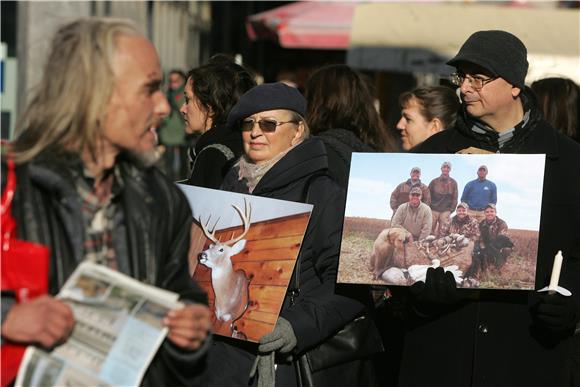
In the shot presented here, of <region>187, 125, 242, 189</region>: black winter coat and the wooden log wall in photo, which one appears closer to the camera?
the wooden log wall in photo

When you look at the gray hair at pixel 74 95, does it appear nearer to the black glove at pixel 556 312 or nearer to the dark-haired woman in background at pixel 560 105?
the black glove at pixel 556 312

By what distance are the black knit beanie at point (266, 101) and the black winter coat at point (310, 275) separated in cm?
21

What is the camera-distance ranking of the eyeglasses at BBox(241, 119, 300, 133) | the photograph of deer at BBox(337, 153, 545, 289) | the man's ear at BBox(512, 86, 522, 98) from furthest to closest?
1. the eyeglasses at BBox(241, 119, 300, 133)
2. the man's ear at BBox(512, 86, 522, 98)
3. the photograph of deer at BBox(337, 153, 545, 289)

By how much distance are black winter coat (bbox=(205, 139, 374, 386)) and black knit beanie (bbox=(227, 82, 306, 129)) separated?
213mm

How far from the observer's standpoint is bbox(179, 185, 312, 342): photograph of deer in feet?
13.9

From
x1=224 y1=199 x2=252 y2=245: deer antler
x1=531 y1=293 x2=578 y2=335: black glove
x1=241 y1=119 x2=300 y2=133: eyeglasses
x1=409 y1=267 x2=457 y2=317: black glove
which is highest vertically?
x1=241 y1=119 x2=300 y2=133: eyeglasses

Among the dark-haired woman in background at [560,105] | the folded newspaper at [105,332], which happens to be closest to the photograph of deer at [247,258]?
the folded newspaper at [105,332]

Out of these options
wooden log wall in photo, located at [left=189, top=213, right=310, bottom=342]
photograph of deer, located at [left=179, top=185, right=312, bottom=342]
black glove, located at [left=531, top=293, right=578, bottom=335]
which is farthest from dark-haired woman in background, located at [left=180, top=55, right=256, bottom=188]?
black glove, located at [left=531, top=293, right=578, bottom=335]

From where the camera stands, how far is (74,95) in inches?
109

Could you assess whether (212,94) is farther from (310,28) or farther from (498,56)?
(310,28)

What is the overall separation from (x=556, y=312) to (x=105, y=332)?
2.14 m

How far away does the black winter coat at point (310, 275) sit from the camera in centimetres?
441

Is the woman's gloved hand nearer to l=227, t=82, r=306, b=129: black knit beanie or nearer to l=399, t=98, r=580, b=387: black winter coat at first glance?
l=399, t=98, r=580, b=387: black winter coat

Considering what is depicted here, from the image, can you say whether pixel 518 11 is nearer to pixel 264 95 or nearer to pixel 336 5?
pixel 336 5
